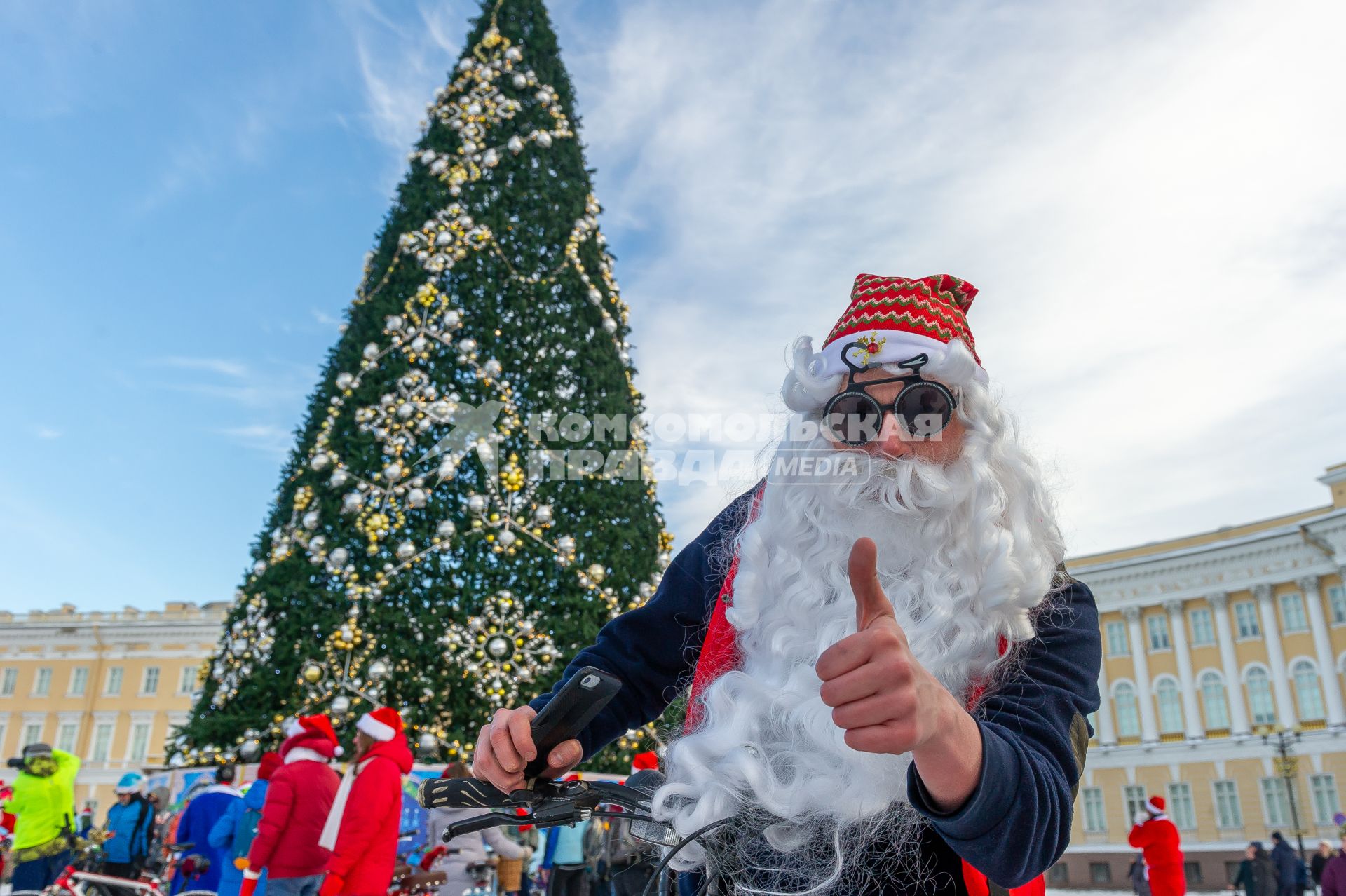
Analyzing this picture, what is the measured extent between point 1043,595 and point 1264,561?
125 ft

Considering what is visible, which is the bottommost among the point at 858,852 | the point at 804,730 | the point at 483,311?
the point at 858,852

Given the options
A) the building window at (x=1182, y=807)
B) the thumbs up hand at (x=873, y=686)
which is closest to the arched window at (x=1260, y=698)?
the building window at (x=1182, y=807)

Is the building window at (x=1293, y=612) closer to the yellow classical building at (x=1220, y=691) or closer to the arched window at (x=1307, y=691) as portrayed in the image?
the yellow classical building at (x=1220, y=691)

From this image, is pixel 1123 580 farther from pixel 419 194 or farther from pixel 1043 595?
pixel 1043 595

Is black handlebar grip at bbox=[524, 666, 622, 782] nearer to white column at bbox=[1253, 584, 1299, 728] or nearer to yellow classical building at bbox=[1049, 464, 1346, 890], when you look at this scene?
yellow classical building at bbox=[1049, 464, 1346, 890]

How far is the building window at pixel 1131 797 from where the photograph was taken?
3450cm

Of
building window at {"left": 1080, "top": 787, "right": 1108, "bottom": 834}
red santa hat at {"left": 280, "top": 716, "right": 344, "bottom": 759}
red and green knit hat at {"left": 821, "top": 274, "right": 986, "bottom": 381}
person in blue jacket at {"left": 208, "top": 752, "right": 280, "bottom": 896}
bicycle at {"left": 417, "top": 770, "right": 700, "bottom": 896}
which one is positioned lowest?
building window at {"left": 1080, "top": 787, "right": 1108, "bottom": 834}

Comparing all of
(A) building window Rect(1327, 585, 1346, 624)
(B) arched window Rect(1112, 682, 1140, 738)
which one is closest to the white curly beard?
(A) building window Rect(1327, 585, 1346, 624)

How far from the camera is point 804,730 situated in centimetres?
140

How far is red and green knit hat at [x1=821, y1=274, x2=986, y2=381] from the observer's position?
1708 mm

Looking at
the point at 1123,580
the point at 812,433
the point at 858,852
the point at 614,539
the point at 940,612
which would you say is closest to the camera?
the point at 858,852

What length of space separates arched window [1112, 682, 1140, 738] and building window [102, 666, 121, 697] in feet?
153

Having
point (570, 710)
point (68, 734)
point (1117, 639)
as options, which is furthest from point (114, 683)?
point (570, 710)

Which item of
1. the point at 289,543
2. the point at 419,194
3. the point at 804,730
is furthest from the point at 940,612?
the point at 419,194
